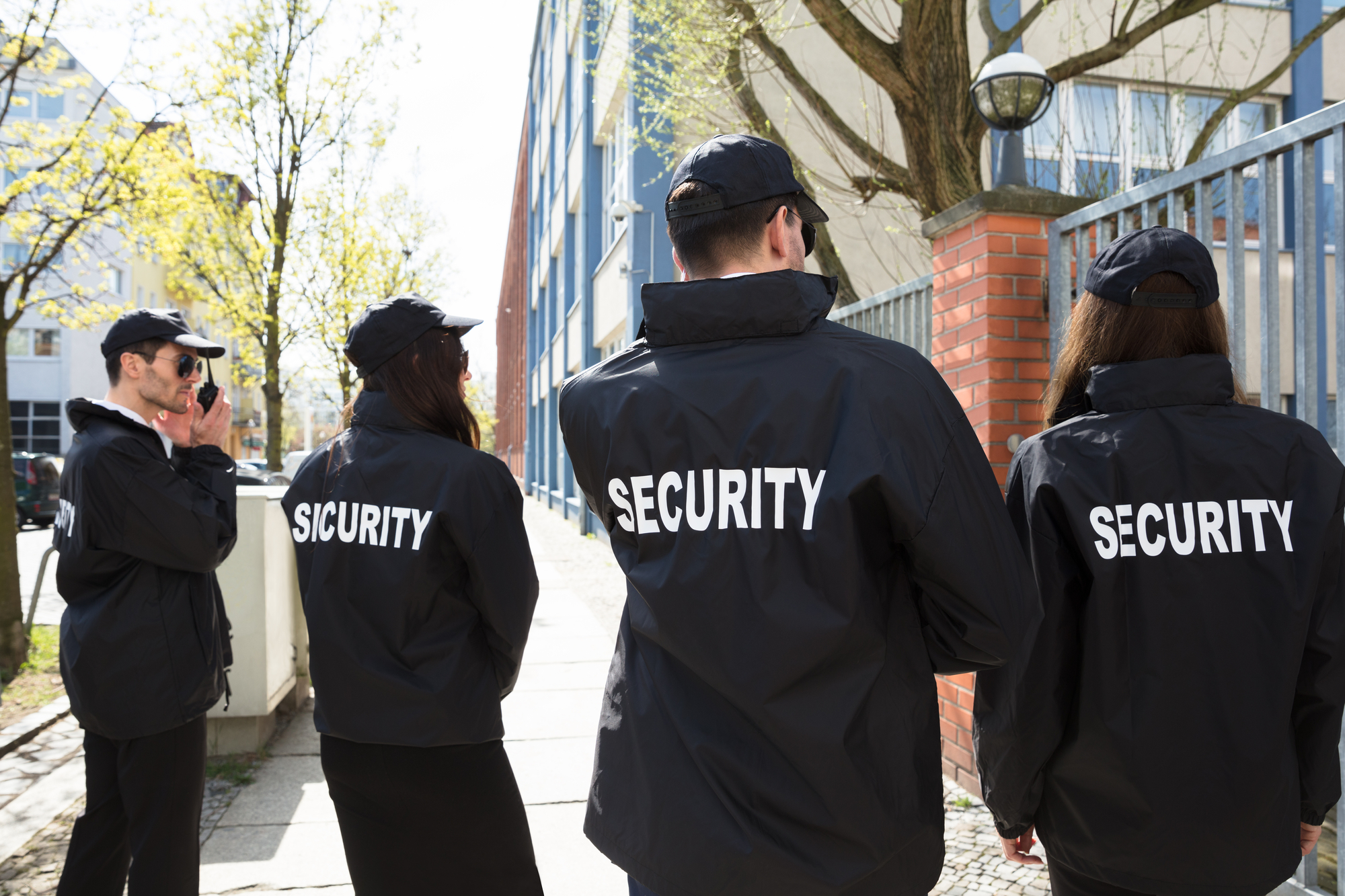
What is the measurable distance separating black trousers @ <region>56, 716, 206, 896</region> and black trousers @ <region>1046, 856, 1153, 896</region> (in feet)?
7.82

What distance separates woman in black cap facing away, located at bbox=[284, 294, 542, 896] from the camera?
→ 7.64ft

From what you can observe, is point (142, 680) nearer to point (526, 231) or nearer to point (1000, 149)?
point (1000, 149)

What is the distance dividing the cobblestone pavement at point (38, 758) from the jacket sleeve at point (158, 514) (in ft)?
7.51

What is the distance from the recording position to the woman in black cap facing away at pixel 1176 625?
1715 mm

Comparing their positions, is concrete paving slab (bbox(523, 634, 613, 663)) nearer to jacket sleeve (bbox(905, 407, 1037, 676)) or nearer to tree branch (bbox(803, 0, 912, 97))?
tree branch (bbox(803, 0, 912, 97))

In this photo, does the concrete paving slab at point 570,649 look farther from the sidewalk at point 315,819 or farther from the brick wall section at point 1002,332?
the brick wall section at point 1002,332

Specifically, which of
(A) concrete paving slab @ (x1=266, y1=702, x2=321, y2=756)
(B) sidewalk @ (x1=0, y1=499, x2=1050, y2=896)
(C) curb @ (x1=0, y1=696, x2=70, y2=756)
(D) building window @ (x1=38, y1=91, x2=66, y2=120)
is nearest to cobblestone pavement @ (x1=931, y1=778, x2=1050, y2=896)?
(B) sidewalk @ (x1=0, y1=499, x2=1050, y2=896)

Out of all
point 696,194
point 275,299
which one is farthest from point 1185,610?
point 275,299

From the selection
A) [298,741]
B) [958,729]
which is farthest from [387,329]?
[298,741]

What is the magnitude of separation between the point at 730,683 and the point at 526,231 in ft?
120

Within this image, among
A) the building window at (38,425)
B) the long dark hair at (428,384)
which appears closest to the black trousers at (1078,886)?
the long dark hair at (428,384)

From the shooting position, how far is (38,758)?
4.86 m

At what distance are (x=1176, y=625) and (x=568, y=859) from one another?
278cm

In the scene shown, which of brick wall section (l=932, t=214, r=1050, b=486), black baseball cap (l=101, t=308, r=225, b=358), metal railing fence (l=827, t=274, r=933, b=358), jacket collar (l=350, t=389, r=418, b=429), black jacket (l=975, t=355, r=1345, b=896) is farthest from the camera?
metal railing fence (l=827, t=274, r=933, b=358)
